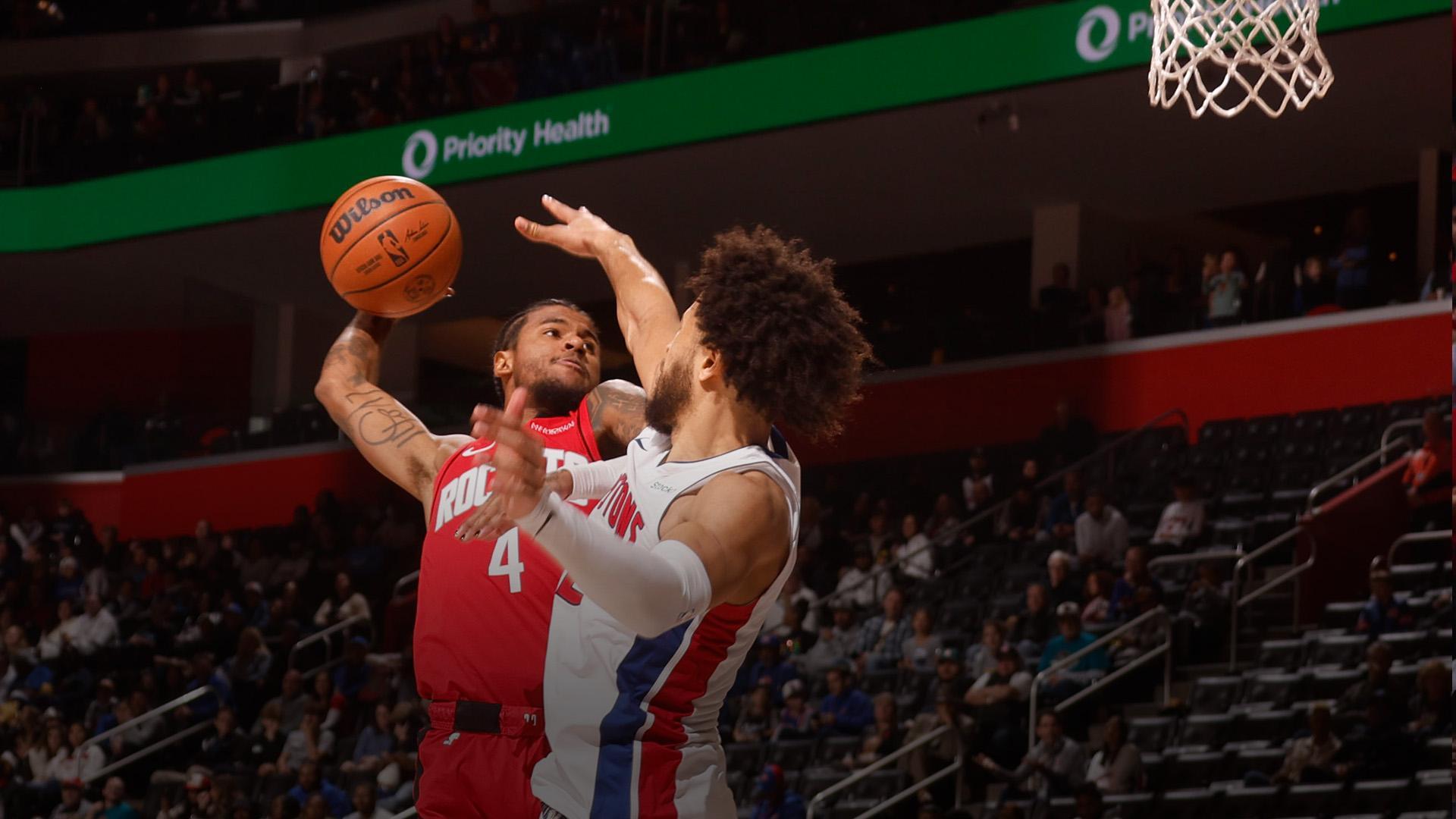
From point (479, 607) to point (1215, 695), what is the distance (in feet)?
22.6

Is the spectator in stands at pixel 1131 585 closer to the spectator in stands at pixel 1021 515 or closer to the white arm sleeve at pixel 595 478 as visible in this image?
the spectator in stands at pixel 1021 515

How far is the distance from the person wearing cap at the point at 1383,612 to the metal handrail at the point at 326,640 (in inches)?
317

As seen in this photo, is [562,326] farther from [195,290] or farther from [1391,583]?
[195,290]

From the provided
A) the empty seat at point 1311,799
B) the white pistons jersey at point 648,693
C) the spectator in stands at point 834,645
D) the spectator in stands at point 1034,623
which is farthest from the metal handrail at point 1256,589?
the white pistons jersey at point 648,693

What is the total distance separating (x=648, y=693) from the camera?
360 cm

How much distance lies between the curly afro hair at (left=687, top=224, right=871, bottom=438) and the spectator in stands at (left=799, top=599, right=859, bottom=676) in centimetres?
822

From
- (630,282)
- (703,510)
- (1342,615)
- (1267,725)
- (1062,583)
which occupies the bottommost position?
(1267,725)

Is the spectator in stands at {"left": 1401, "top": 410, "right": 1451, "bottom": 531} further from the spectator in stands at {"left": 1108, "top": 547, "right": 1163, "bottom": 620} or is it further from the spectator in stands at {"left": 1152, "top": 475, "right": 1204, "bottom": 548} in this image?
the spectator in stands at {"left": 1108, "top": 547, "right": 1163, "bottom": 620}

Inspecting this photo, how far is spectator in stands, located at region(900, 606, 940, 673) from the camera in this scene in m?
11.2

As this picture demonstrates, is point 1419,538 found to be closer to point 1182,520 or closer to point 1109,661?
point 1182,520

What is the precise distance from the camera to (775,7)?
1584 centimetres

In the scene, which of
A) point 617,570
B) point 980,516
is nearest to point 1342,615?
point 980,516

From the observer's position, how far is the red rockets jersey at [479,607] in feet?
13.4

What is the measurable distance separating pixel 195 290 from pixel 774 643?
37.9 ft
